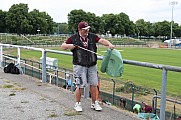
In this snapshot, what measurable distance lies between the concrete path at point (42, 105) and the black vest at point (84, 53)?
85cm

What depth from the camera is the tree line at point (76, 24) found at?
8550cm

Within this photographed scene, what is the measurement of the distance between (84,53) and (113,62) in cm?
53

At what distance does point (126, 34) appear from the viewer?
375ft

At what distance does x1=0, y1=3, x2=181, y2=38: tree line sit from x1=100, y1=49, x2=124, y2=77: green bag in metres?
80.2

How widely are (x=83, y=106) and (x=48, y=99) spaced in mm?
961

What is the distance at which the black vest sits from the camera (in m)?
5.36

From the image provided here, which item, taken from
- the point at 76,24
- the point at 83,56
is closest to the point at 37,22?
the point at 76,24

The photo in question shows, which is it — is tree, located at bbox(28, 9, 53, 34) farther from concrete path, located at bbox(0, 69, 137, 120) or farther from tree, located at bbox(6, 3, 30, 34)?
concrete path, located at bbox(0, 69, 137, 120)

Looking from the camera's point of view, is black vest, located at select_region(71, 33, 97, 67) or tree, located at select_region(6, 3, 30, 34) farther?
tree, located at select_region(6, 3, 30, 34)

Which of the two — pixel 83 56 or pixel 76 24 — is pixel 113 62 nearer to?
pixel 83 56

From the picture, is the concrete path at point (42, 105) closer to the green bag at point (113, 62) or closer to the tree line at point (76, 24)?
the green bag at point (113, 62)

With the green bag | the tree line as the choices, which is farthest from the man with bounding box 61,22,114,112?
the tree line

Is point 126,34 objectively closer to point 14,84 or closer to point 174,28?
point 174,28

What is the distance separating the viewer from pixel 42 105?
5785 mm
